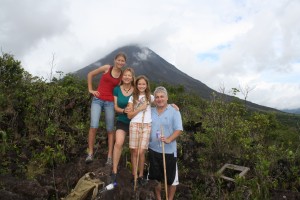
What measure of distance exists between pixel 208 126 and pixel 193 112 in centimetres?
204

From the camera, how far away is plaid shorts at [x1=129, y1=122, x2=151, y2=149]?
15.1 feet

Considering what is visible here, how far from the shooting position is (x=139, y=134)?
4.62 m

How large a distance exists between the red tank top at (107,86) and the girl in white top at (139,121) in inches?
18.3

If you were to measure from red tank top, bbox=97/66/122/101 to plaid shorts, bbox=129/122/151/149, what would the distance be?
0.73 metres

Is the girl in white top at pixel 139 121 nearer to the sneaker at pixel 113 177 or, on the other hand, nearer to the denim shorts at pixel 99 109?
the sneaker at pixel 113 177

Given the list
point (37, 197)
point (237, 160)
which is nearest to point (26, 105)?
point (37, 197)

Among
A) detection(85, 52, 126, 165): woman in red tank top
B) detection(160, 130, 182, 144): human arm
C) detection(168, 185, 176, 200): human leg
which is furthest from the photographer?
detection(85, 52, 126, 165): woman in red tank top

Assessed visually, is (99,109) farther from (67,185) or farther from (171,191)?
(171,191)

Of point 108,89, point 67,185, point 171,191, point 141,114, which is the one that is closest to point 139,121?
point 141,114

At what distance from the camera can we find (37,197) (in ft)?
14.8

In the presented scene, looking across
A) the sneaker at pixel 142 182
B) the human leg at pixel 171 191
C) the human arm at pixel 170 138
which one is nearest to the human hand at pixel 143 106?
the human arm at pixel 170 138

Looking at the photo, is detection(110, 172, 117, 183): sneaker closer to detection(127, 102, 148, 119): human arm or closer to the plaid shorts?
the plaid shorts

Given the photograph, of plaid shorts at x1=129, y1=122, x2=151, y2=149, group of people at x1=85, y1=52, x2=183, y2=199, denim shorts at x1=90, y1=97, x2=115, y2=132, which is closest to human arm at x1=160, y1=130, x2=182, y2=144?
group of people at x1=85, y1=52, x2=183, y2=199

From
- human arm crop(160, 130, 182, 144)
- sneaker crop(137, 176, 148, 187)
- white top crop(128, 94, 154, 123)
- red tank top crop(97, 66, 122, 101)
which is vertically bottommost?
sneaker crop(137, 176, 148, 187)
